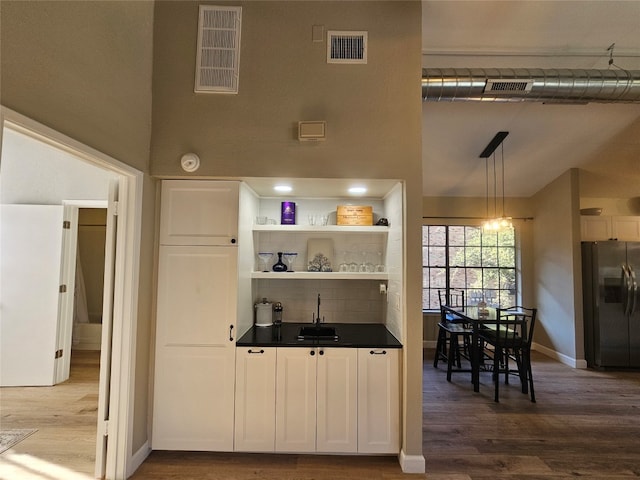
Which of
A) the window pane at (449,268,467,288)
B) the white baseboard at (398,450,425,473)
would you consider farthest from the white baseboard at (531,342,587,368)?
the white baseboard at (398,450,425,473)

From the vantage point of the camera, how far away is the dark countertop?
2.53 m

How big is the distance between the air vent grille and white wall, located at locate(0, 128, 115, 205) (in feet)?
14.3

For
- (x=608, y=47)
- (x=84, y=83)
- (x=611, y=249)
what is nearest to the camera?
(x=84, y=83)

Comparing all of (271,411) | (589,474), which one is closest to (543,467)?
(589,474)

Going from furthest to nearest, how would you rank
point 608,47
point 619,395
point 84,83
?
1. point 619,395
2. point 608,47
3. point 84,83

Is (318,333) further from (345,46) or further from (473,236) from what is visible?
(473,236)

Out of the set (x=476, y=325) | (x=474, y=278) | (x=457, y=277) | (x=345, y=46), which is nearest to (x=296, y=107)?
(x=345, y=46)

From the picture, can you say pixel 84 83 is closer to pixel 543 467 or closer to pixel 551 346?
pixel 543 467

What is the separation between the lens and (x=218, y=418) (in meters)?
2.51

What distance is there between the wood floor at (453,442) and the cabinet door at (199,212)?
5.51ft

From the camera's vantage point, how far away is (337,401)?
2496mm

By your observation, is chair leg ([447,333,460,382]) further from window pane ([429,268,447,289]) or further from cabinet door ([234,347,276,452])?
cabinet door ([234,347,276,452])

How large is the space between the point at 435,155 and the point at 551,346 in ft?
12.0

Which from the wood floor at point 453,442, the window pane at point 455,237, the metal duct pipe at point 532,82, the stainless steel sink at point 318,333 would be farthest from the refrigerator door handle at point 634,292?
the stainless steel sink at point 318,333
